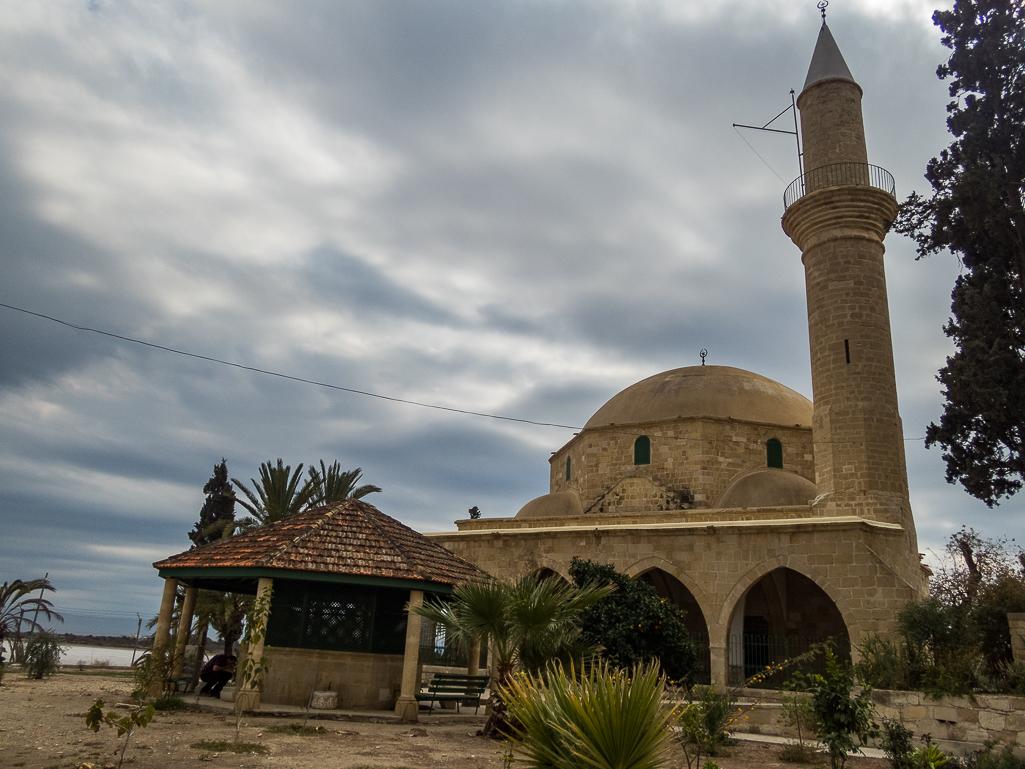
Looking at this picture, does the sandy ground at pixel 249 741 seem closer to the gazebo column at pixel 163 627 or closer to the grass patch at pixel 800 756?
the grass patch at pixel 800 756

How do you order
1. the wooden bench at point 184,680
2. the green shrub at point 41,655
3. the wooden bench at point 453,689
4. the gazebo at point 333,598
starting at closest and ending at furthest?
the gazebo at point 333,598 < the wooden bench at point 453,689 < the wooden bench at point 184,680 < the green shrub at point 41,655

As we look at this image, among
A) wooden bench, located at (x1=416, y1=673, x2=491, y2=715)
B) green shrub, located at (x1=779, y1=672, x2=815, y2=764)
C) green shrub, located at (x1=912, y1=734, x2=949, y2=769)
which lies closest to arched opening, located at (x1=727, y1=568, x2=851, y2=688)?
green shrub, located at (x1=779, y1=672, x2=815, y2=764)

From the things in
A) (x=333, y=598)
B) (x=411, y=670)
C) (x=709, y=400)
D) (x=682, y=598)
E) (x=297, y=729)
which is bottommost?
(x=297, y=729)

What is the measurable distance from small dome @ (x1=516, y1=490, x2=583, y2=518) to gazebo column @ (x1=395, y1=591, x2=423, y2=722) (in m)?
9.57

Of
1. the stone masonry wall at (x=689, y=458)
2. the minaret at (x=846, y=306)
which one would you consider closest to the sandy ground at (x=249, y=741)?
the minaret at (x=846, y=306)

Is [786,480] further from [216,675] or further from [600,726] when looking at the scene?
[600,726]

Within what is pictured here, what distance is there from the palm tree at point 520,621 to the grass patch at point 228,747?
2.51 metres

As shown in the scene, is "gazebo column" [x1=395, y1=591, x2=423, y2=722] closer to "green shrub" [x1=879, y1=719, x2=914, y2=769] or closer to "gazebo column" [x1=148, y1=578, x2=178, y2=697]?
"gazebo column" [x1=148, y1=578, x2=178, y2=697]

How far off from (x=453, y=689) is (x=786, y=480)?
403 inches

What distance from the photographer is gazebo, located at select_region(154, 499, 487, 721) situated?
10430 millimetres

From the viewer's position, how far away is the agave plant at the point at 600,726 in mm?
3855

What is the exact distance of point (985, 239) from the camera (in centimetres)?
1498

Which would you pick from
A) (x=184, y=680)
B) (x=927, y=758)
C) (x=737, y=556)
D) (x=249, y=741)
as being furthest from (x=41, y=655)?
(x=927, y=758)

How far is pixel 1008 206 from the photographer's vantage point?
14688 mm
